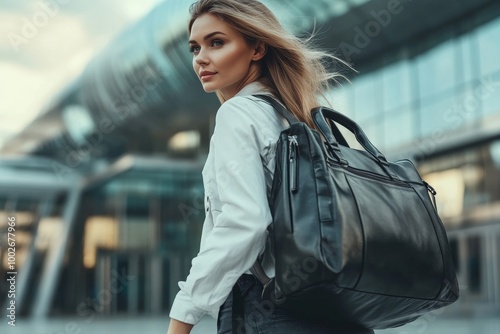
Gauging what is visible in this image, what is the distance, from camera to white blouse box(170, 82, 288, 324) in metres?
1.39

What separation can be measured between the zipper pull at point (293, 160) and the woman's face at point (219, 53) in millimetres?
321

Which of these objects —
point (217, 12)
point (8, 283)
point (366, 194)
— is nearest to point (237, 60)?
point (217, 12)

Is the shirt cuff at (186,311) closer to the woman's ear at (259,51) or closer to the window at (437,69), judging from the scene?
the woman's ear at (259,51)

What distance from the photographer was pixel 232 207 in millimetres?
1412

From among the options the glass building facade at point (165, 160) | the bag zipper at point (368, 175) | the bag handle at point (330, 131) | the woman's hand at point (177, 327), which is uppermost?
the glass building facade at point (165, 160)

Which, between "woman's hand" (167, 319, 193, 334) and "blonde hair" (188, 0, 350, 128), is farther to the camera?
"blonde hair" (188, 0, 350, 128)

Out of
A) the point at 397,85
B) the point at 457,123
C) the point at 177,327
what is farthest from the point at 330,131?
the point at 397,85

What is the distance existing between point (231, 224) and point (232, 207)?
4 centimetres

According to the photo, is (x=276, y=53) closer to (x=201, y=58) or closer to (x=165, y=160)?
(x=201, y=58)

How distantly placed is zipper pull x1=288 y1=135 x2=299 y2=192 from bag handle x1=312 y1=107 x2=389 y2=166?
9 centimetres

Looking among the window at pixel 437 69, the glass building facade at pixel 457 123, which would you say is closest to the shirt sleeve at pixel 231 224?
the glass building facade at pixel 457 123

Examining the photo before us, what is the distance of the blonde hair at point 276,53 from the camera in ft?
5.39

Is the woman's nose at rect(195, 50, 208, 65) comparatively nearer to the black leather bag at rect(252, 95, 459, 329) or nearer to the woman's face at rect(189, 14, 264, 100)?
the woman's face at rect(189, 14, 264, 100)

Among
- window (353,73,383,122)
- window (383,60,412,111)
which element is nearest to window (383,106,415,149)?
window (383,60,412,111)
